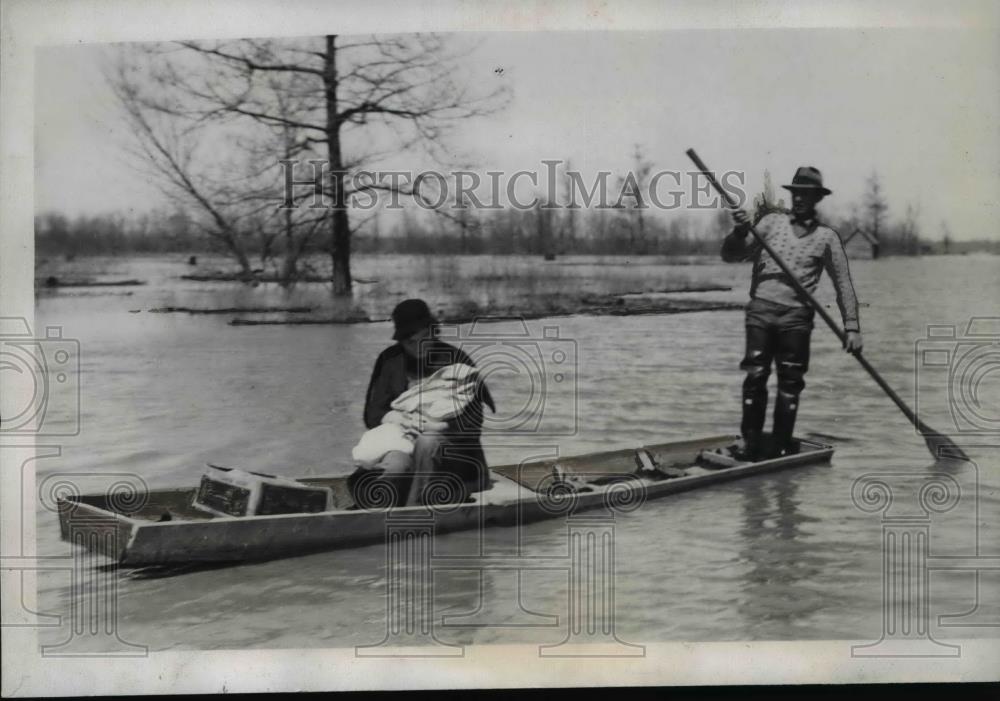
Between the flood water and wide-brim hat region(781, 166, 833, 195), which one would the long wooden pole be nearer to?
the flood water

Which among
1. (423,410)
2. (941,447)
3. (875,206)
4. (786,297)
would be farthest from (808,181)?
(423,410)

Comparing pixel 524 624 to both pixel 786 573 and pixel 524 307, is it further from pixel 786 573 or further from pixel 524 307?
pixel 524 307

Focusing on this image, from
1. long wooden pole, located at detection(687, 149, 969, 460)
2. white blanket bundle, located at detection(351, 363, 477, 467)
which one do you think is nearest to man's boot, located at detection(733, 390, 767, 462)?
long wooden pole, located at detection(687, 149, 969, 460)

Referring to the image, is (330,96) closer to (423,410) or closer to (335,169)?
(335,169)

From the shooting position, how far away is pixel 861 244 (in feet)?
17.0

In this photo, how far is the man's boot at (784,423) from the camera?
17.2 ft

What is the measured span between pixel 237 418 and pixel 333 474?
23.2 inches

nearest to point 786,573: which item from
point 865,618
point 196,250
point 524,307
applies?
point 865,618

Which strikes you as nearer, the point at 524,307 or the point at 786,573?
the point at 786,573

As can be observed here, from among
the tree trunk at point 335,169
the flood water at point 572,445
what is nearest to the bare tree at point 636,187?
the flood water at point 572,445

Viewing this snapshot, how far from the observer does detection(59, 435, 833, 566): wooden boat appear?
15.4 feet

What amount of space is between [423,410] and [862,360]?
227 centimetres

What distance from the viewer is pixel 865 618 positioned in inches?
191

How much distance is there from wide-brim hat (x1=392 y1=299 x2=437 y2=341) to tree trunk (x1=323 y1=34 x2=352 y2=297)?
0.37 metres
